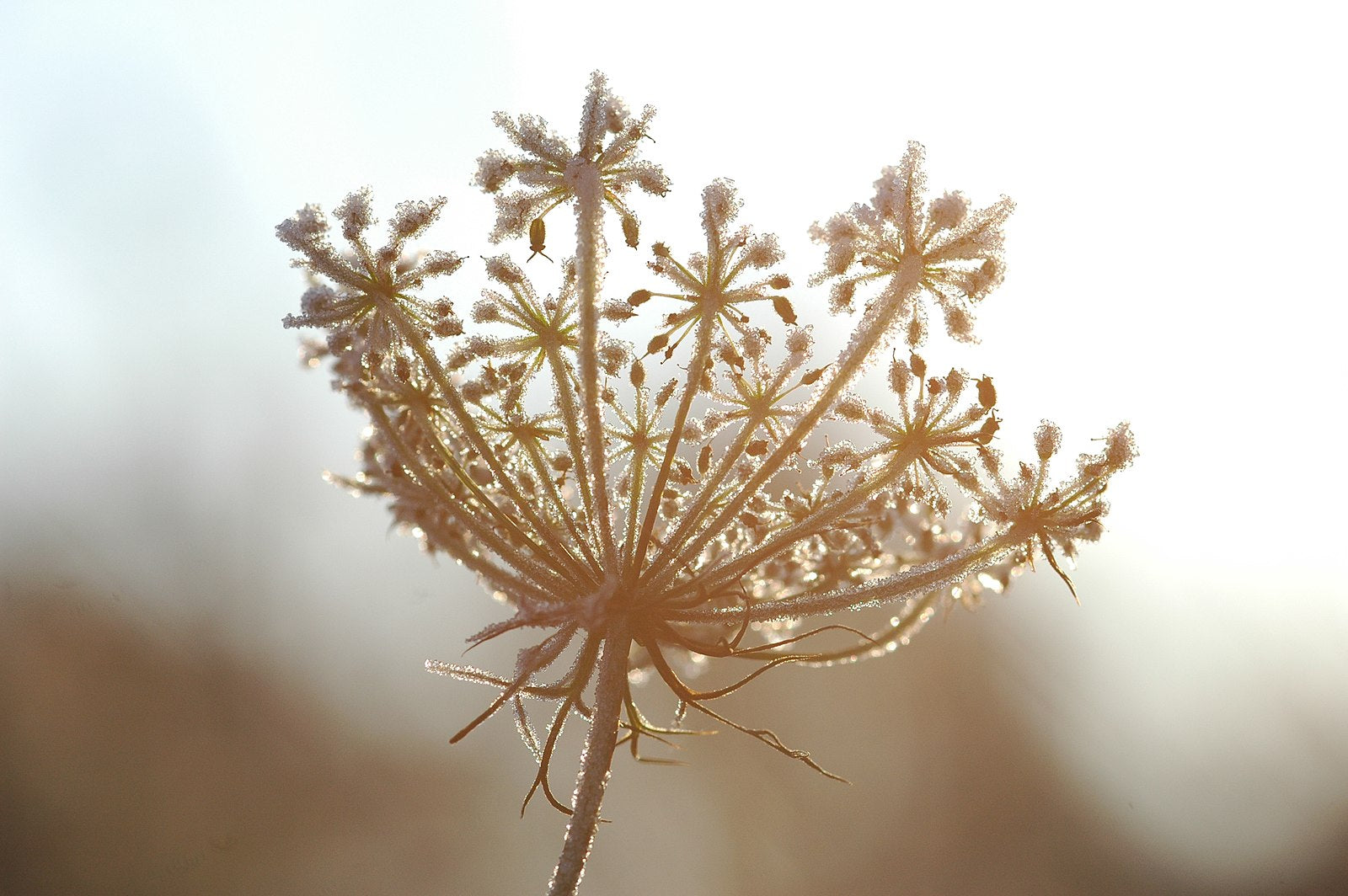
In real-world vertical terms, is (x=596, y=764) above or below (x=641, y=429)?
Answer: below

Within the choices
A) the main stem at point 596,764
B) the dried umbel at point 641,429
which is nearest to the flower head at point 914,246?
the dried umbel at point 641,429

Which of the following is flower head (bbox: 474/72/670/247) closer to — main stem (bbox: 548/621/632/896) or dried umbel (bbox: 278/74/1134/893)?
dried umbel (bbox: 278/74/1134/893)

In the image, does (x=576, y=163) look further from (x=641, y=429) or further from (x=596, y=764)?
(x=596, y=764)

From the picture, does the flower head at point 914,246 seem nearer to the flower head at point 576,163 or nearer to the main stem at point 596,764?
the flower head at point 576,163

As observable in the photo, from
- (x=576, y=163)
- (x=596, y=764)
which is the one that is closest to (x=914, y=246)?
(x=576, y=163)

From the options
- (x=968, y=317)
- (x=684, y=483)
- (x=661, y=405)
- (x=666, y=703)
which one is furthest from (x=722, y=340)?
(x=666, y=703)

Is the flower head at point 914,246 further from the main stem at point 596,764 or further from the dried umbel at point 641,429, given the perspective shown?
the main stem at point 596,764

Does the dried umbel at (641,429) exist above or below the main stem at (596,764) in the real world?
above
